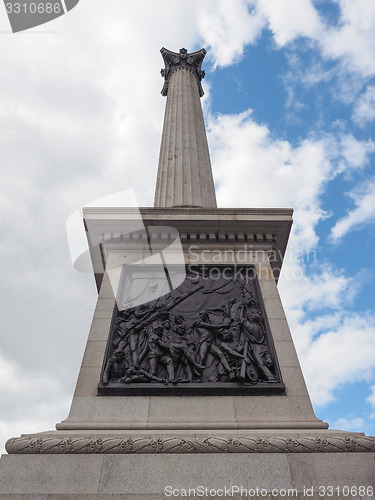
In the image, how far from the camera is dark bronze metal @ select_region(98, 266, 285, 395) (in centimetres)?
758

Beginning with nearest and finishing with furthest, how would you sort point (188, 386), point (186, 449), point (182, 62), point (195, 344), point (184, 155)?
1. point (186, 449)
2. point (188, 386)
3. point (195, 344)
4. point (184, 155)
5. point (182, 62)

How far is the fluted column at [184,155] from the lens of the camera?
1479 cm

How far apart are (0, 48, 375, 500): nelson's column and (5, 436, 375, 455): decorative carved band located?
2cm

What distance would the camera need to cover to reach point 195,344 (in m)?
8.30

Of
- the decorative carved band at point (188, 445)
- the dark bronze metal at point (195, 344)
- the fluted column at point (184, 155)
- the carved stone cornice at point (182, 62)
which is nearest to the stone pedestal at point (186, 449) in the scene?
the decorative carved band at point (188, 445)

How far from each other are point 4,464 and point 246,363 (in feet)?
14.9

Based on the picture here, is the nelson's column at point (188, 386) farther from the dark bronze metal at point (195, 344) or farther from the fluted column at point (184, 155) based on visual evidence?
the fluted column at point (184, 155)

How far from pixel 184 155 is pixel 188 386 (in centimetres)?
1148

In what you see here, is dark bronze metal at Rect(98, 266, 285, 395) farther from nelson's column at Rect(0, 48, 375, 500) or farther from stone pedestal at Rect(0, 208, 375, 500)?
stone pedestal at Rect(0, 208, 375, 500)

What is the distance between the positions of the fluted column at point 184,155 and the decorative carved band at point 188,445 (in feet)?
29.7

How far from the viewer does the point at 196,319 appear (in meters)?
8.88

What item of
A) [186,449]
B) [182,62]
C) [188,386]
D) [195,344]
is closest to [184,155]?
[195,344]

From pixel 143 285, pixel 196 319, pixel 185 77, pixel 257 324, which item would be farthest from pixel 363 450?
pixel 185 77

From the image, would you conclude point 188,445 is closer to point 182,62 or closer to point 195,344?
point 195,344
